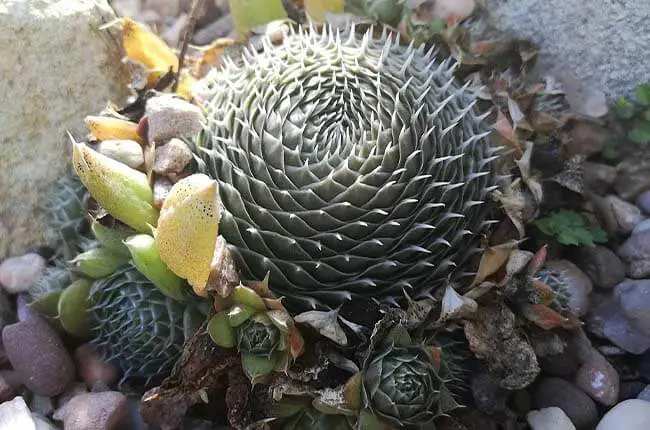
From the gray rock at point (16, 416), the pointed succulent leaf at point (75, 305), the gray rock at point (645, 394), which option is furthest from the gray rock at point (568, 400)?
the gray rock at point (16, 416)

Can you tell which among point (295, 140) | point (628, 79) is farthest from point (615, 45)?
point (295, 140)

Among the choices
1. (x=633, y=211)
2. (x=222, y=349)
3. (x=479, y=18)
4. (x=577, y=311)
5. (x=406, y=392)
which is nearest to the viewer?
(x=406, y=392)

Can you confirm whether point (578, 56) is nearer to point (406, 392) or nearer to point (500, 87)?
point (500, 87)

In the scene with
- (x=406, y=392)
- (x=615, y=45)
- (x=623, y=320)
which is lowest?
(x=623, y=320)

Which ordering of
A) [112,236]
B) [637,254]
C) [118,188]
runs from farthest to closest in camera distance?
[637,254] → [112,236] → [118,188]

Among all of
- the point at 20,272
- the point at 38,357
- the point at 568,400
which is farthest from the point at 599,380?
the point at 20,272

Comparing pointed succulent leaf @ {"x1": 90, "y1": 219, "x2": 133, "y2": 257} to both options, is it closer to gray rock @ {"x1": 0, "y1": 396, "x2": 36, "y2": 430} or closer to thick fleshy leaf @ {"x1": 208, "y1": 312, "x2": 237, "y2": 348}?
thick fleshy leaf @ {"x1": 208, "y1": 312, "x2": 237, "y2": 348}

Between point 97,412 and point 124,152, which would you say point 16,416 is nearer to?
point 97,412
